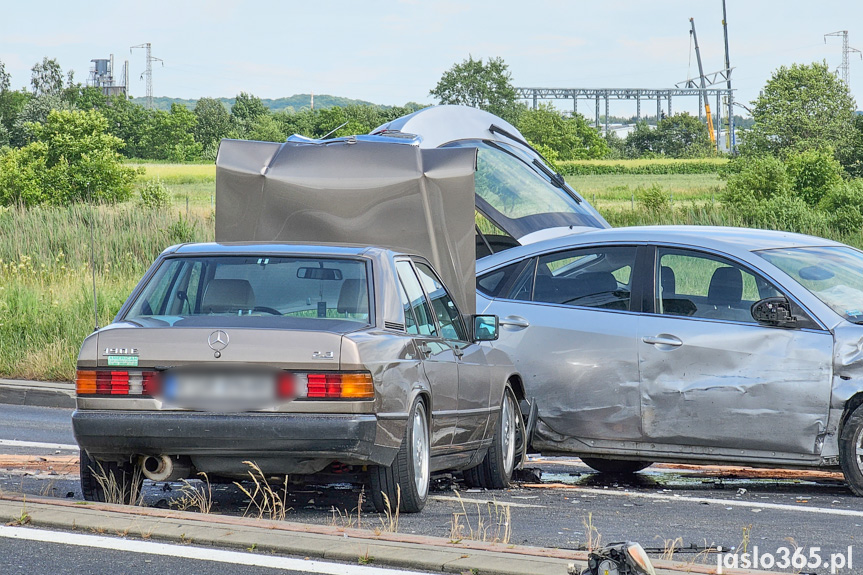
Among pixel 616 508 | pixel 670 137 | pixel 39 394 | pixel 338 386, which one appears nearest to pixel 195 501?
pixel 338 386

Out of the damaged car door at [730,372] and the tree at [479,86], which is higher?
the tree at [479,86]

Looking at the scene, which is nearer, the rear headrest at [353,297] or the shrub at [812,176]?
the rear headrest at [353,297]

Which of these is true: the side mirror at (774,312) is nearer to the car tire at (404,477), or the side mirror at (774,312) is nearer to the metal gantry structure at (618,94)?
the car tire at (404,477)

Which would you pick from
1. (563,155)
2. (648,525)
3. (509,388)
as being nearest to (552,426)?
(509,388)

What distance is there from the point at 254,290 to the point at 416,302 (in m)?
0.98

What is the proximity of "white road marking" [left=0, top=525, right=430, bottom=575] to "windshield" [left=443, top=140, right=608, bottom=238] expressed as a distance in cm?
519

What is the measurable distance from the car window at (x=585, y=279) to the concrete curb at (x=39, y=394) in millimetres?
6217

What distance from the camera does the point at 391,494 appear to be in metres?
6.00

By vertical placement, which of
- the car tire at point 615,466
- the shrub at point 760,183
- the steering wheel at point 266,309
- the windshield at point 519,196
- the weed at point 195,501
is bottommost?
the car tire at point 615,466

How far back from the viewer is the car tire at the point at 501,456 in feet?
24.9

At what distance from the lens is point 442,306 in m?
7.36

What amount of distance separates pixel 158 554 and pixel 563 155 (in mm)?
133404

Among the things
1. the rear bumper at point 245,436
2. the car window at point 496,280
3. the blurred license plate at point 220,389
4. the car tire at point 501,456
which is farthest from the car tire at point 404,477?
the car window at point 496,280

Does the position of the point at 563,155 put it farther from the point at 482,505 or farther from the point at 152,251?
the point at 482,505
